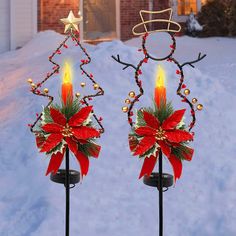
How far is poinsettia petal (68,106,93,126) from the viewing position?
341 cm

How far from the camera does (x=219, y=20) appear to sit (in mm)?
16797

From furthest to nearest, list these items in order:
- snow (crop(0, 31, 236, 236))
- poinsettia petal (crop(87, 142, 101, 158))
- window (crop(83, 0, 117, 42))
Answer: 1. window (crop(83, 0, 117, 42))
2. snow (crop(0, 31, 236, 236))
3. poinsettia petal (crop(87, 142, 101, 158))

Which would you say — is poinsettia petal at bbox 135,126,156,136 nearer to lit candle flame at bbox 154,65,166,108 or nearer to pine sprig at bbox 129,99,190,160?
pine sprig at bbox 129,99,190,160

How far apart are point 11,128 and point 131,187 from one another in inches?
87.2

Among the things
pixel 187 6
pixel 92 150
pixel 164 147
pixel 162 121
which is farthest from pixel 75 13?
pixel 164 147

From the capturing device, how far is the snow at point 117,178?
211 inches

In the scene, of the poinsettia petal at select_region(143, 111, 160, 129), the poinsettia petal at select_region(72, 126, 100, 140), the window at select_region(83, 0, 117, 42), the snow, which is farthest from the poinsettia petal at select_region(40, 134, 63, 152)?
the window at select_region(83, 0, 117, 42)

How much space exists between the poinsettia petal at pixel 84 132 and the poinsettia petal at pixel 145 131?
0.29 meters

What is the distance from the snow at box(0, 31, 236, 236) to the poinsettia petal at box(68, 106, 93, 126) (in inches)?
77.7

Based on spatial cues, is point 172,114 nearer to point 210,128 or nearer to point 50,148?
point 50,148

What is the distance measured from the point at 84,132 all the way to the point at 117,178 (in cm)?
295

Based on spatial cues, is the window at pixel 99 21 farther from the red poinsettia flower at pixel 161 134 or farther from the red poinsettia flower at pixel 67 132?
the red poinsettia flower at pixel 161 134

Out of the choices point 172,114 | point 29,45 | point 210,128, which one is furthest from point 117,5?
point 172,114

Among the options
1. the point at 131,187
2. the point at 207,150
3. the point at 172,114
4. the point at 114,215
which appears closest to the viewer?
the point at 172,114
